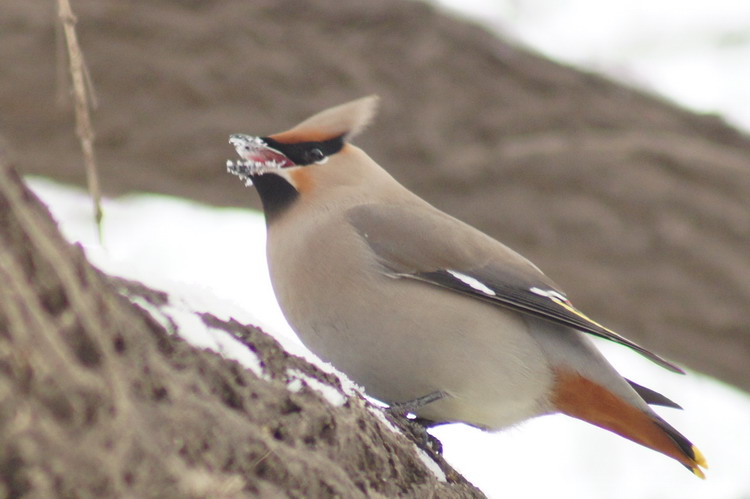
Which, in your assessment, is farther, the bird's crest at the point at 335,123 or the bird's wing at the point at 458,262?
the bird's crest at the point at 335,123

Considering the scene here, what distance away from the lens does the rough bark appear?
4.11 m

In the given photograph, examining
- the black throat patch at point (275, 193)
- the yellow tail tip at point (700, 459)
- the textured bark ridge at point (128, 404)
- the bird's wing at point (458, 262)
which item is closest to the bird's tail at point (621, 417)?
the yellow tail tip at point (700, 459)

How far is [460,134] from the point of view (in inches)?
168

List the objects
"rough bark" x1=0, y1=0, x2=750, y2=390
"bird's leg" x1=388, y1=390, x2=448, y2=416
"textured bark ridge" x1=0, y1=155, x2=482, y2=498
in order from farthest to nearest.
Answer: "rough bark" x1=0, y1=0, x2=750, y2=390 → "bird's leg" x1=388, y1=390, x2=448, y2=416 → "textured bark ridge" x1=0, y1=155, x2=482, y2=498

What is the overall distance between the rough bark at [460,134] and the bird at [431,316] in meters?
0.72

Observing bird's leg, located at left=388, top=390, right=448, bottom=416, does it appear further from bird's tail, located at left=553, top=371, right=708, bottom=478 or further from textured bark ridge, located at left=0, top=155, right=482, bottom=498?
textured bark ridge, located at left=0, top=155, right=482, bottom=498

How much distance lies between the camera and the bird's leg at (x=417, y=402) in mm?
2965

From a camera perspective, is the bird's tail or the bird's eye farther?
the bird's eye

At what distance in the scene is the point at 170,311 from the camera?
190 cm

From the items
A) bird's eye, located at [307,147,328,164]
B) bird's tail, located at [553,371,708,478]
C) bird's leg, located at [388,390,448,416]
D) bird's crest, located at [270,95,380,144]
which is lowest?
bird's leg, located at [388,390,448,416]

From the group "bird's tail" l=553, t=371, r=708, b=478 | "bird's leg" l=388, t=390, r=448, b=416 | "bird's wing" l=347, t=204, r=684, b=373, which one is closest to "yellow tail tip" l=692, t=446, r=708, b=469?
"bird's tail" l=553, t=371, r=708, b=478

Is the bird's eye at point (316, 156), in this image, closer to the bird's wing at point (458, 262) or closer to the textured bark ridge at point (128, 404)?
the bird's wing at point (458, 262)

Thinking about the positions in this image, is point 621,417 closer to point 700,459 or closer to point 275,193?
point 700,459

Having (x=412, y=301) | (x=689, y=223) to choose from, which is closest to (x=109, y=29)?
(x=412, y=301)
